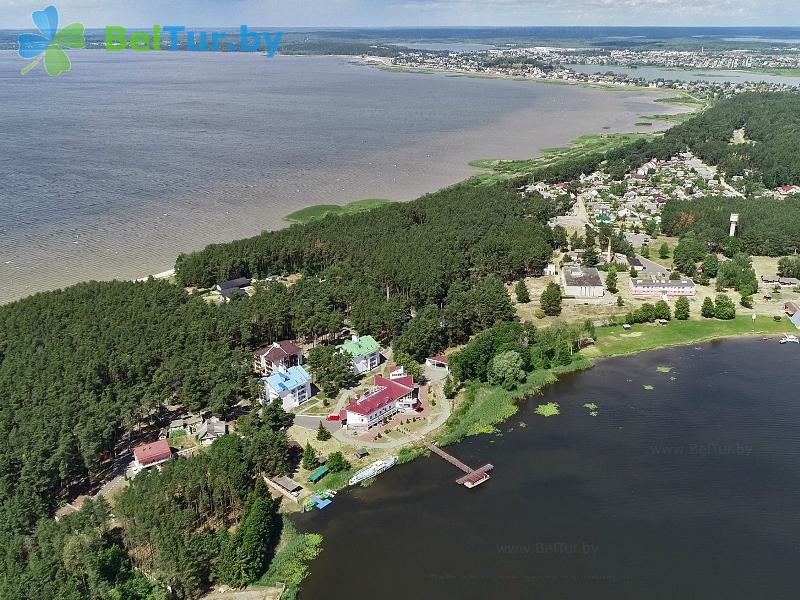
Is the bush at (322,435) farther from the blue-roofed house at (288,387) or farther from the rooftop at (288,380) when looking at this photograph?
the rooftop at (288,380)

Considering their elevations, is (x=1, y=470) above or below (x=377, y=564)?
above

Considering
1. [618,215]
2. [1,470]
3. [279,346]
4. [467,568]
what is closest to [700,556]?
[467,568]

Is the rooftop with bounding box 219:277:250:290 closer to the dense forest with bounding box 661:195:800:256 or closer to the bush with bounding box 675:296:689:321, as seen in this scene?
the bush with bounding box 675:296:689:321

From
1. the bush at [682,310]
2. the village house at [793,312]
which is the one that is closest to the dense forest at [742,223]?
the village house at [793,312]

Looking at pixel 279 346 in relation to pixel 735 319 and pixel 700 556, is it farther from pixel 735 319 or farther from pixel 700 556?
pixel 735 319

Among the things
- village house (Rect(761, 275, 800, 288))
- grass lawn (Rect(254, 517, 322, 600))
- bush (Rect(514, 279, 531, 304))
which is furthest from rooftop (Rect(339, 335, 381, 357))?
village house (Rect(761, 275, 800, 288))

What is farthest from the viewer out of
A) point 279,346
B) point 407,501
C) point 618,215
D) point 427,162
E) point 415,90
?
point 415,90

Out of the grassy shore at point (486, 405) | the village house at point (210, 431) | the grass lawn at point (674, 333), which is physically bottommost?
the grass lawn at point (674, 333)

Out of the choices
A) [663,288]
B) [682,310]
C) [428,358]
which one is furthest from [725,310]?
[428,358]
